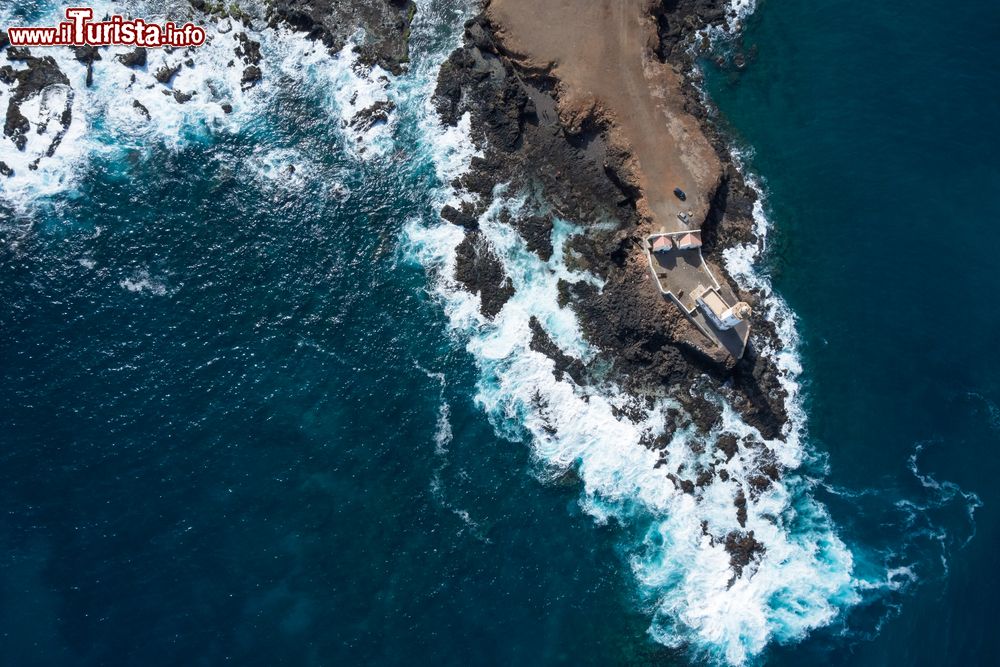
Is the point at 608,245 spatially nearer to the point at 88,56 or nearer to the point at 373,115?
the point at 373,115

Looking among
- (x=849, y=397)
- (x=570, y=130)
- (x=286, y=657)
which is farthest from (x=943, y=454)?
(x=286, y=657)

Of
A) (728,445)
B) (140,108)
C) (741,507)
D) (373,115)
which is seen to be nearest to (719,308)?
(728,445)

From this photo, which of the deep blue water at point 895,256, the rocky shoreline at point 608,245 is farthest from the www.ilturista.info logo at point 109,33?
the deep blue water at point 895,256

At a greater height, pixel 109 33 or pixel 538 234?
pixel 109 33

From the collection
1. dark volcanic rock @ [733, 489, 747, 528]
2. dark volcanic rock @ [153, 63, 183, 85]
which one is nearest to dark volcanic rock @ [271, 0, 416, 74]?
dark volcanic rock @ [153, 63, 183, 85]

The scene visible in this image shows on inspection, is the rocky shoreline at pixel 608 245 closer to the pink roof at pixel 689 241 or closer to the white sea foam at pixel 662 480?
the white sea foam at pixel 662 480

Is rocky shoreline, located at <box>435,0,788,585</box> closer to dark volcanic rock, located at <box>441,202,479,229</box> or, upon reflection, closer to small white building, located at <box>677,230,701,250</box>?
dark volcanic rock, located at <box>441,202,479,229</box>
